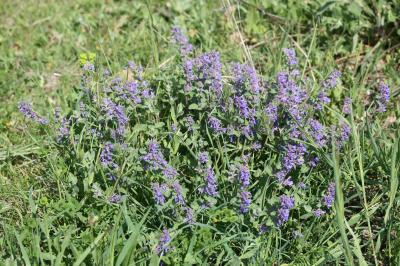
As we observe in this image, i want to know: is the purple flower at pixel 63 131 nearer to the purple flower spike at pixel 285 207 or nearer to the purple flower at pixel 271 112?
the purple flower at pixel 271 112

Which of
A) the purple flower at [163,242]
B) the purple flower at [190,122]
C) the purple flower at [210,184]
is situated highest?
the purple flower at [190,122]

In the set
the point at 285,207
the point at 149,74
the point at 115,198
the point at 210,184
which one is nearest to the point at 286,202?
the point at 285,207

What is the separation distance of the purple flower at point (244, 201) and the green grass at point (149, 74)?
0.16 meters

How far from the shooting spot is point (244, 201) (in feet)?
8.33

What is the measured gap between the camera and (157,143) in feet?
9.00

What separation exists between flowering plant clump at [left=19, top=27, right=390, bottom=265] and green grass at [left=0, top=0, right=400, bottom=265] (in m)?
0.07

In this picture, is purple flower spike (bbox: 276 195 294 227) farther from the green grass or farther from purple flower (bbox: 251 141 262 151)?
purple flower (bbox: 251 141 262 151)

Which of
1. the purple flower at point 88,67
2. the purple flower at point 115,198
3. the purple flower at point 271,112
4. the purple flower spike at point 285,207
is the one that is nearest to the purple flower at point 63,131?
the purple flower at point 88,67

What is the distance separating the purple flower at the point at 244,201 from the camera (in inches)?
99.4

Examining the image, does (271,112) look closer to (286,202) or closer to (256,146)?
(256,146)

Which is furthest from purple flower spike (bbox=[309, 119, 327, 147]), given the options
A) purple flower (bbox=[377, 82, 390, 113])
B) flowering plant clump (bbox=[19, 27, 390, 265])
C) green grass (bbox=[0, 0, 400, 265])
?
purple flower (bbox=[377, 82, 390, 113])

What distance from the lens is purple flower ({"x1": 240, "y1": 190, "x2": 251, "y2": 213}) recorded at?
8.29 ft

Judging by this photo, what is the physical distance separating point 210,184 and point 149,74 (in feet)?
3.35

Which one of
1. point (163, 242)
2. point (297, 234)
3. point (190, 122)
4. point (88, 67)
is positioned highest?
point (88, 67)
